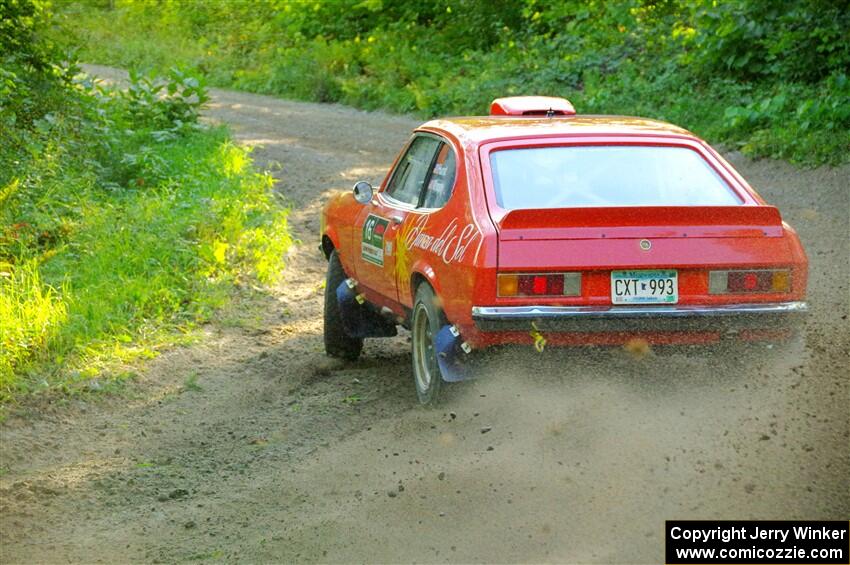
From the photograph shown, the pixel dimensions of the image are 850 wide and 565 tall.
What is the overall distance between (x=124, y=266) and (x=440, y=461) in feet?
16.9

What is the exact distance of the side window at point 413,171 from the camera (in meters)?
7.09

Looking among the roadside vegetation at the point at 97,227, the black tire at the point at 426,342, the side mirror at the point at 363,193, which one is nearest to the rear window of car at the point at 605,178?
the black tire at the point at 426,342

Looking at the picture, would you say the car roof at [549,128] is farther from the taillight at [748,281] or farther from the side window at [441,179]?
the taillight at [748,281]

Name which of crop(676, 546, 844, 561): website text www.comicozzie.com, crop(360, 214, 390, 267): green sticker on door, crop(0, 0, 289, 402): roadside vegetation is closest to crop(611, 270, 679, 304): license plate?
crop(676, 546, 844, 561): website text www.comicozzie.com

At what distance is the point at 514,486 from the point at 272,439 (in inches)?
74.1

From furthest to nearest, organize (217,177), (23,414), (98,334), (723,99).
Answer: (723,99) → (217,177) → (98,334) → (23,414)

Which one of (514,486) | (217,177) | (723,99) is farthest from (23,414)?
(723,99)

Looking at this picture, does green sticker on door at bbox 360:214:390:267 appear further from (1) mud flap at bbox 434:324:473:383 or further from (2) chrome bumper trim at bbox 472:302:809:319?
(2) chrome bumper trim at bbox 472:302:809:319

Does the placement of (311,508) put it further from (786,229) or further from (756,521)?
(786,229)

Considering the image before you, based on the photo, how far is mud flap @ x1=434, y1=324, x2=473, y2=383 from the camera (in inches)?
229

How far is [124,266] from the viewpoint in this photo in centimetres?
987

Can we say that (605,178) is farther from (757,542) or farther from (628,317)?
(757,542)

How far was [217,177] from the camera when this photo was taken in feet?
43.4

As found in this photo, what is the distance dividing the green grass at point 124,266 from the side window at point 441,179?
251 cm
